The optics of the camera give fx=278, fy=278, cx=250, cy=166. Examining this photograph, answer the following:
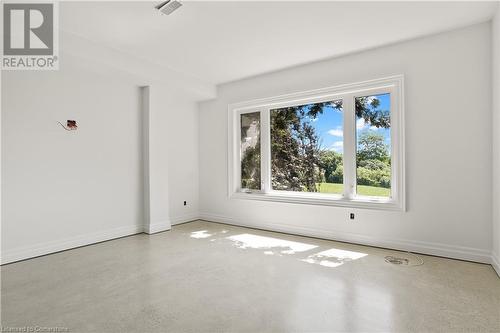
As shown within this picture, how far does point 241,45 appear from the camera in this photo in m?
3.81

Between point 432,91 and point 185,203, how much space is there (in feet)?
15.2

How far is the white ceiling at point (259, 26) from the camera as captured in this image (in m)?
2.92

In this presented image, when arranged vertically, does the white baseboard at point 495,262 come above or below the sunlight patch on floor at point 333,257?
above

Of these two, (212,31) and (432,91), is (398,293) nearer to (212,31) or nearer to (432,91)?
(432,91)

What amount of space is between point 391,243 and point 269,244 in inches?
66.4

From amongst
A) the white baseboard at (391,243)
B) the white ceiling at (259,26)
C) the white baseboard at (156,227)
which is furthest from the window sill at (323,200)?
the white ceiling at (259,26)

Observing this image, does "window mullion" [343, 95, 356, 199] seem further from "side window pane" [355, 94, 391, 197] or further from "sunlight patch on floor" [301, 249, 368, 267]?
"sunlight patch on floor" [301, 249, 368, 267]

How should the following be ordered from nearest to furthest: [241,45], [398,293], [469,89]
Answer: [398,293]
[469,89]
[241,45]

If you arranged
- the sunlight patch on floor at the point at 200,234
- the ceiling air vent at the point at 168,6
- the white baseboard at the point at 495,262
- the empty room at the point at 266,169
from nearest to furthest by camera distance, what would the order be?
the empty room at the point at 266,169
the ceiling air vent at the point at 168,6
the white baseboard at the point at 495,262
the sunlight patch on floor at the point at 200,234

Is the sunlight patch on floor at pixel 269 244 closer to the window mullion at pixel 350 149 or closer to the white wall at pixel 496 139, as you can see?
the window mullion at pixel 350 149

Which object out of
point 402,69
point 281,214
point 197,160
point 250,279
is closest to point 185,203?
point 197,160

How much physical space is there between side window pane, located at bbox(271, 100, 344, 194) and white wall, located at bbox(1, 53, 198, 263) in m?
2.03

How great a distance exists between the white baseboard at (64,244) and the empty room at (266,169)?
24 mm

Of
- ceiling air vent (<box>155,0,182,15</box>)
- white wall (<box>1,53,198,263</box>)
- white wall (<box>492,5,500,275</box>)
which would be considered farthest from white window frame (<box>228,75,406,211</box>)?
ceiling air vent (<box>155,0,182,15</box>)
